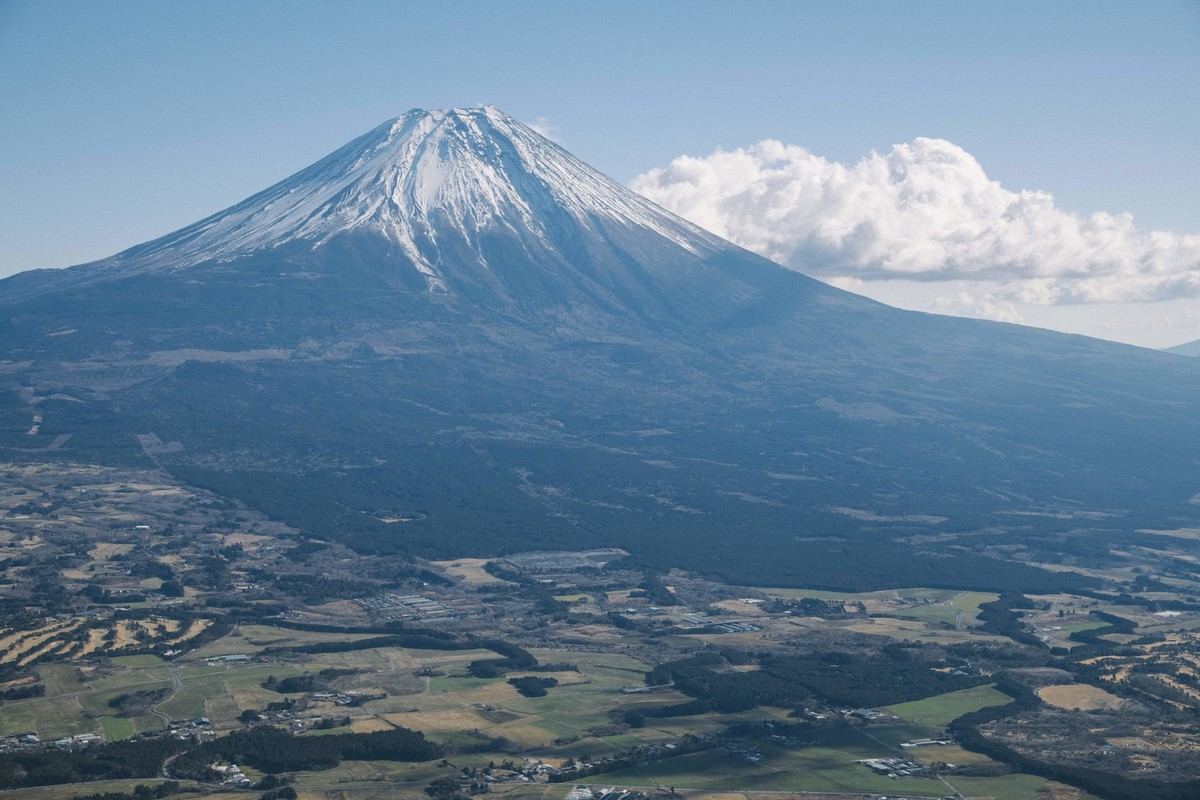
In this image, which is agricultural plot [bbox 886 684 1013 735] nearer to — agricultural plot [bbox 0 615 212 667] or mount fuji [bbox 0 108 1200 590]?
mount fuji [bbox 0 108 1200 590]

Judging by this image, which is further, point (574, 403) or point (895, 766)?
point (574, 403)

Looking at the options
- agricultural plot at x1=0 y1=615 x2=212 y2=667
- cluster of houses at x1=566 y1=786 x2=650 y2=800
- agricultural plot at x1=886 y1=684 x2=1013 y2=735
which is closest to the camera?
cluster of houses at x1=566 y1=786 x2=650 y2=800

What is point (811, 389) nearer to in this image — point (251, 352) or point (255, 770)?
point (251, 352)

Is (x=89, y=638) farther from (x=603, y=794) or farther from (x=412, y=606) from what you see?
(x=603, y=794)

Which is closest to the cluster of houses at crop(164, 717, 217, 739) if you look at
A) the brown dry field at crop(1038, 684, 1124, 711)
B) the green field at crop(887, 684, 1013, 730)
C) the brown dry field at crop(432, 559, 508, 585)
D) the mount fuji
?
the green field at crop(887, 684, 1013, 730)

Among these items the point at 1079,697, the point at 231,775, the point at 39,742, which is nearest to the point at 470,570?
the point at 1079,697
